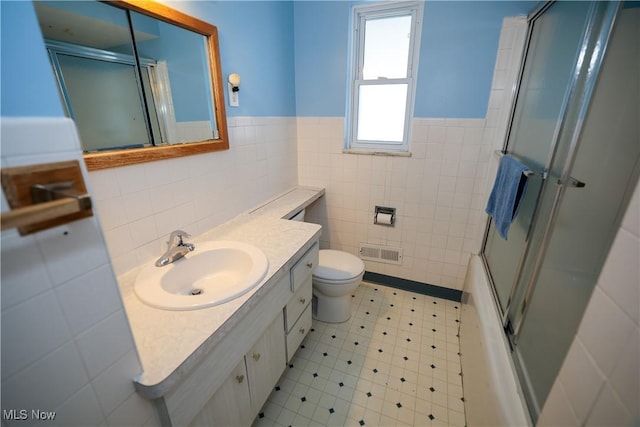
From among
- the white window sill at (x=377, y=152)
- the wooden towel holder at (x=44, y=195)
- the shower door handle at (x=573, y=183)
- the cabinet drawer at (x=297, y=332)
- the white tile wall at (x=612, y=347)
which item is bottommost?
the cabinet drawer at (x=297, y=332)

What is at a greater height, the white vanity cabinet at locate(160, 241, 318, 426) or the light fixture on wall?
the light fixture on wall

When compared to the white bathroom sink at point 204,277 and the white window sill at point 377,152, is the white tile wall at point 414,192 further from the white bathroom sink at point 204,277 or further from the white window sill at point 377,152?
the white bathroom sink at point 204,277

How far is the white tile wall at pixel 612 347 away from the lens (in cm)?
42

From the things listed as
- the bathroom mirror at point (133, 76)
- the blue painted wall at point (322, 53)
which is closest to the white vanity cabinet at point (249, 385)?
the bathroom mirror at point (133, 76)

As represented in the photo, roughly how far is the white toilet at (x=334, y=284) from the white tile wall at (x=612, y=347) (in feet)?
4.17

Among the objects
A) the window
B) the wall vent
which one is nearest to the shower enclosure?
the window

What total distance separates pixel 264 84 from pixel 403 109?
1.00 meters

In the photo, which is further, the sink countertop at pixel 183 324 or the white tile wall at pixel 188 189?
the white tile wall at pixel 188 189

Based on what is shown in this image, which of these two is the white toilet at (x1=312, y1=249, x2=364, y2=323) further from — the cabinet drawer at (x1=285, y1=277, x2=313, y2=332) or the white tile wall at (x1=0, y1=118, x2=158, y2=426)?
the white tile wall at (x1=0, y1=118, x2=158, y2=426)

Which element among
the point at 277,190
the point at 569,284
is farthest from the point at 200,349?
the point at 277,190

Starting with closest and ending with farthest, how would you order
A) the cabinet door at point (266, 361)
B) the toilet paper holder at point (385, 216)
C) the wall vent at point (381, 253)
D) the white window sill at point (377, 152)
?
the cabinet door at point (266, 361) < the white window sill at point (377, 152) < the toilet paper holder at point (385, 216) < the wall vent at point (381, 253)

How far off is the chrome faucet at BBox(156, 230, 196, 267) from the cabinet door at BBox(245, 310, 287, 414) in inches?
19.3

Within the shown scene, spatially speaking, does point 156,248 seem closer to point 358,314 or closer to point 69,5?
point 69,5

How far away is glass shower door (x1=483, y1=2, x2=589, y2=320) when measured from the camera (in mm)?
1074
